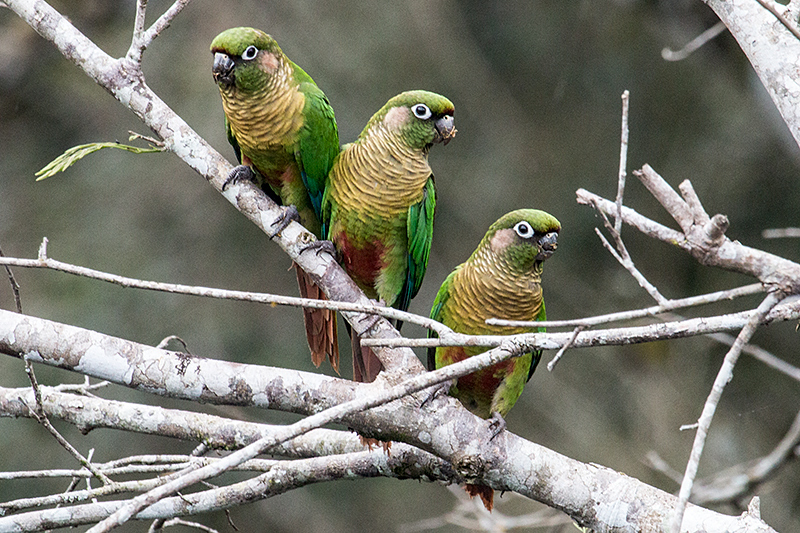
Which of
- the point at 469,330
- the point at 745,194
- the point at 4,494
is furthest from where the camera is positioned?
the point at 745,194

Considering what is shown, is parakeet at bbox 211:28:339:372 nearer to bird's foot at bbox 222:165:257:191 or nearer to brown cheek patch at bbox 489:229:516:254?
bird's foot at bbox 222:165:257:191

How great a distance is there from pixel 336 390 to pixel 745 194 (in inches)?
202

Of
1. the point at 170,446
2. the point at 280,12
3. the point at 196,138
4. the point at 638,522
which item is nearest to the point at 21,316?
the point at 196,138

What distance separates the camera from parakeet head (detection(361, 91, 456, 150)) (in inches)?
124

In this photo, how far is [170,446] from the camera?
20.0ft

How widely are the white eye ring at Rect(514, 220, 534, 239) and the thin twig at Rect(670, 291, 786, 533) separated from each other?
143cm

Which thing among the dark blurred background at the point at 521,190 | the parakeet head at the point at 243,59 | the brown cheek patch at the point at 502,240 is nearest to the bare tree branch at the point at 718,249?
the brown cheek patch at the point at 502,240

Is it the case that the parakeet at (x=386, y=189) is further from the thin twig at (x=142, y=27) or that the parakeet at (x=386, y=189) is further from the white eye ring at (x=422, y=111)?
the thin twig at (x=142, y=27)

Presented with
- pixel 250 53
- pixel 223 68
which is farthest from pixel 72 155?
pixel 250 53

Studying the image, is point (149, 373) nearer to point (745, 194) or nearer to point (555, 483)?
point (555, 483)

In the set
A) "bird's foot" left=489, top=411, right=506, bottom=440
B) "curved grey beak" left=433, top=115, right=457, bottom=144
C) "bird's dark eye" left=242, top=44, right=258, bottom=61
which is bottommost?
"bird's foot" left=489, top=411, right=506, bottom=440

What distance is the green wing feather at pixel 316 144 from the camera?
3.11 metres

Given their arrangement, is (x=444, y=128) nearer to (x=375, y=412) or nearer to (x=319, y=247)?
(x=319, y=247)

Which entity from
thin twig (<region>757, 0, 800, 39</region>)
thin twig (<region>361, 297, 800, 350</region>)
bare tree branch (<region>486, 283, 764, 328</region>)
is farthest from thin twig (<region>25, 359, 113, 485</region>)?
thin twig (<region>757, 0, 800, 39</region>)
